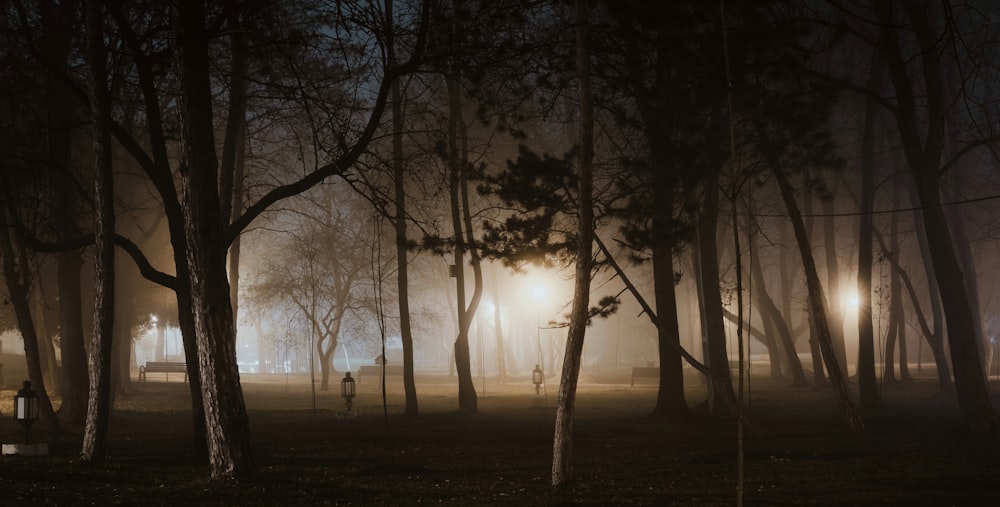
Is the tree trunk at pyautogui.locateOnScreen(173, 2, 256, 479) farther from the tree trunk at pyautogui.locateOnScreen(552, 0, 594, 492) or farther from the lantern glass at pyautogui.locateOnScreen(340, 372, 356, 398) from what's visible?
the lantern glass at pyautogui.locateOnScreen(340, 372, 356, 398)

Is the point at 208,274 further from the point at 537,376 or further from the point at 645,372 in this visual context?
the point at 645,372

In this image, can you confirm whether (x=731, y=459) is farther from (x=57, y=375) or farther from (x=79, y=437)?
(x=57, y=375)

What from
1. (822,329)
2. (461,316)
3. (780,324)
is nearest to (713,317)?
(822,329)

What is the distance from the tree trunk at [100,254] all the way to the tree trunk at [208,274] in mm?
2066

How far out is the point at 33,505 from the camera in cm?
903

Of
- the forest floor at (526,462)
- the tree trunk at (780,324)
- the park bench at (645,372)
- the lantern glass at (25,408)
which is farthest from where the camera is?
the park bench at (645,372)

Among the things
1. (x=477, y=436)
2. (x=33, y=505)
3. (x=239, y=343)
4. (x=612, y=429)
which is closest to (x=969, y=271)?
(x=612, y=429)

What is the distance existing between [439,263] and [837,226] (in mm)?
20223

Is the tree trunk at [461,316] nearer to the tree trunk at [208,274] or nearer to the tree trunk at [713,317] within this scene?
the tree trunk at [713,317]

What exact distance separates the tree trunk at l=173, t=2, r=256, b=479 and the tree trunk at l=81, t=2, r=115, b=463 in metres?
2.07

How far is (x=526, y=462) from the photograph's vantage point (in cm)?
1434

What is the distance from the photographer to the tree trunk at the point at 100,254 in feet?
42.2

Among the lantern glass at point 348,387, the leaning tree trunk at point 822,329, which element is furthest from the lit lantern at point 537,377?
the leaning tree trunk at point 822,329

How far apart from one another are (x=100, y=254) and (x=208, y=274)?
263 cm
